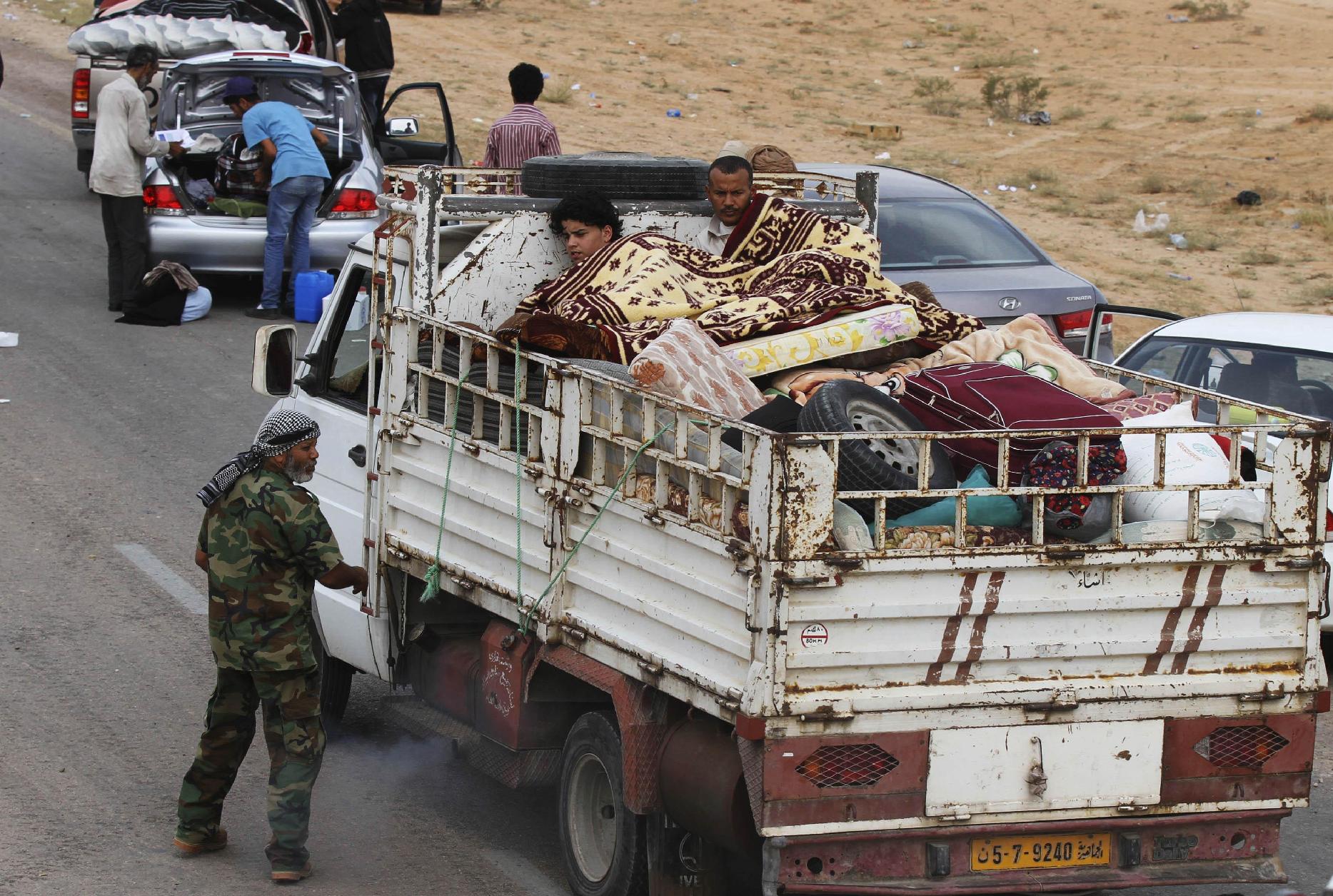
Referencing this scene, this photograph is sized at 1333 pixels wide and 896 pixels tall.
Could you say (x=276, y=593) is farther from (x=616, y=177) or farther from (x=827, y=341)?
(x=616, y=177)

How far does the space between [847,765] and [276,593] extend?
2039mm

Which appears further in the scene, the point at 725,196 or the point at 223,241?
the point at 223,241

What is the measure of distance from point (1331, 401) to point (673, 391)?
409cm

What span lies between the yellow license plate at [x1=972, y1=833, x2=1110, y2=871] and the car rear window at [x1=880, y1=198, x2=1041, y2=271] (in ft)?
22.9

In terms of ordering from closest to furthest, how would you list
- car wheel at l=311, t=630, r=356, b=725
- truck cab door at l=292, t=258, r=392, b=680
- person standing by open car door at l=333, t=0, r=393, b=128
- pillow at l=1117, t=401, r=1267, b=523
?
pillow at l=1117, t=401, r=1267, b=523
truck cab door at l=292, t=258, r=392, b=680
car wheel at l=311, t=630, r=356, b=725
person standing by open car door at l=333, t=0, r=393, b=128

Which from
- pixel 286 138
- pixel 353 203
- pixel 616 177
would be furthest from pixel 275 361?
pixel 353 203

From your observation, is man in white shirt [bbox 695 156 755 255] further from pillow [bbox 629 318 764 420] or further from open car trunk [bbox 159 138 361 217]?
open car trunk [bbox 159 138 361 217]

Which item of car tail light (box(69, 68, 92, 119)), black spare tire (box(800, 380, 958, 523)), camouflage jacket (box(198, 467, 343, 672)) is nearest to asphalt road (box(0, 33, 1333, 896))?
camouflage jacket (box(198, 467, 343, 672))

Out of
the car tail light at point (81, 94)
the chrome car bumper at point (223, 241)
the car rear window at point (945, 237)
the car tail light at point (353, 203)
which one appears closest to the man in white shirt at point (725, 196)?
the car rear window at point (945, 237)

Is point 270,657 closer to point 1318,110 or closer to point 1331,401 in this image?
point 1331,401

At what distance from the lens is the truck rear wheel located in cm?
520

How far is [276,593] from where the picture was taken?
560 centimetres

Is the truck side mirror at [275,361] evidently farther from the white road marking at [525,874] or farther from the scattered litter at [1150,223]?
the scattered litter at [1150,223]

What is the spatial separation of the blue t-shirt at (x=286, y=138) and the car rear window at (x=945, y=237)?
4264 mm
